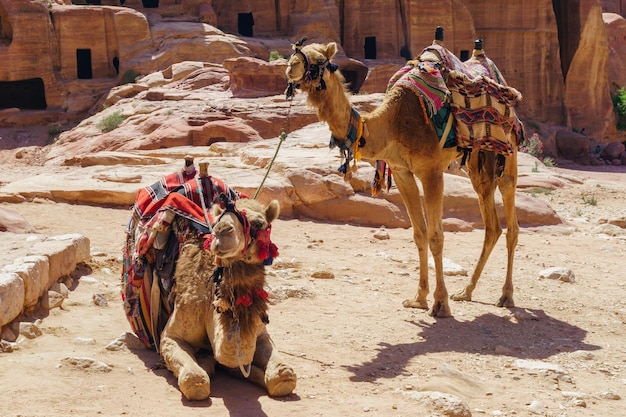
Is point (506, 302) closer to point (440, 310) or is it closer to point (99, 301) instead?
point (440, 310)

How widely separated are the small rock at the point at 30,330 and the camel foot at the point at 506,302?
16.1ft

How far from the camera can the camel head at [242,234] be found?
16.3 ft

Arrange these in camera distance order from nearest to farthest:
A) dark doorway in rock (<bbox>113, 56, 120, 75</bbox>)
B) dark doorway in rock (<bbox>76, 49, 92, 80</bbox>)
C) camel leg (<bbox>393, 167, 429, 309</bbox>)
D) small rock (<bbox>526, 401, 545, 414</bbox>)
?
small rock (<bbox>526, 401, 545, 414</bbox>)
camel leg (<bbox>393, 167, 429, 309</bbox>)
dark doorway in rock (<bbox>113, 56, 120, 75</bbox>)
dark doorway in rock (<bbox>76, 49, 92, 80</bbox>)

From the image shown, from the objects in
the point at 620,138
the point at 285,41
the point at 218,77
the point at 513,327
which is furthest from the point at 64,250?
the point at 620,138

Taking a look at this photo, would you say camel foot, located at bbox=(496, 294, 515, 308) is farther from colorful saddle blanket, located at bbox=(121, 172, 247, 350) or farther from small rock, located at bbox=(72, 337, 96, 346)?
small rock, located at bbox=(72, 337, 96, 346)

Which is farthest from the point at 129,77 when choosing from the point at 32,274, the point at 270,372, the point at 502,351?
the point at 270,372

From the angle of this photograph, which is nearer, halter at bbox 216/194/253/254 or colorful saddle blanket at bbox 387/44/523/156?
halter at bbox 216/194/253/254

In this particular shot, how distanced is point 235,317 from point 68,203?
862 cm

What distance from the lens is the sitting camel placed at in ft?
16.8

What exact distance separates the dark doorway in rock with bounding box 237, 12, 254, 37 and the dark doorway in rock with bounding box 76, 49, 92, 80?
25.8 feet

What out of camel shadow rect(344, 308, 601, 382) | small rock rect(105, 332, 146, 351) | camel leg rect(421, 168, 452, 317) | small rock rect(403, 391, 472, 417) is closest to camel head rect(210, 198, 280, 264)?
small rock rect(403, 391, 472, 417)

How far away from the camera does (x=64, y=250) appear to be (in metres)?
8.07

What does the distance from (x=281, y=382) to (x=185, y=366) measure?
0.65m

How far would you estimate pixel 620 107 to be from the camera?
1684 inches
